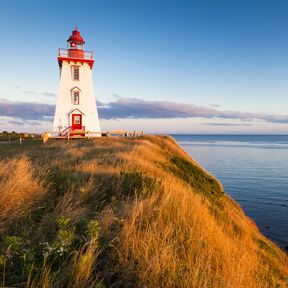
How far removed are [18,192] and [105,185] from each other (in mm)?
2300

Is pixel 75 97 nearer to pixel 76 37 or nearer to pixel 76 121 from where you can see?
pixel 76 121

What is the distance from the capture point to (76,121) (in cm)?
2864

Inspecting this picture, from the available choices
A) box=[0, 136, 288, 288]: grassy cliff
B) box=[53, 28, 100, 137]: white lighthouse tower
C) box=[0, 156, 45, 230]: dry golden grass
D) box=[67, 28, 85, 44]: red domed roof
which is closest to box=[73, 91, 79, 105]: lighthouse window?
box=[53, 28, 100, 137]: white lighthouse tower

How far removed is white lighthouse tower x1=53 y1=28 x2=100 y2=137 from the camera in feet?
92.3

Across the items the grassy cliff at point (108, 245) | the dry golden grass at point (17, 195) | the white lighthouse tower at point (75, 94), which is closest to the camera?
the grassy cliff at point (108, 245)

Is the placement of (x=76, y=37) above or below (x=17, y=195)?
above

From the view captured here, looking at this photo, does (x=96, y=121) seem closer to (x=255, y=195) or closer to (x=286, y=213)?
(x=255, y=195)

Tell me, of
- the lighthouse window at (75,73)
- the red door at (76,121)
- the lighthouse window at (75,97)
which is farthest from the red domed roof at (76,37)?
the red door at (76,121)

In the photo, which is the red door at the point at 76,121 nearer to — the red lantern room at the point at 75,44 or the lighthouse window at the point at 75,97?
the lighthouse window at the point at 75,97

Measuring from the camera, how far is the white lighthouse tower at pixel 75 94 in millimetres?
28141

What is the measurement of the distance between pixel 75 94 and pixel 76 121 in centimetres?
340

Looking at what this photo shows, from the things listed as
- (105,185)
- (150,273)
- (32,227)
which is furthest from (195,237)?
(105,185)

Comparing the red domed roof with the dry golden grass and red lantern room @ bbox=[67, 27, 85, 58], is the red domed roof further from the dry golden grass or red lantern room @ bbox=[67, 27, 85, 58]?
the dry golden grass

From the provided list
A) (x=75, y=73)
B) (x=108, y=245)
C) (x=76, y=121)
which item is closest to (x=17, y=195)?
(x=108, y=245)
